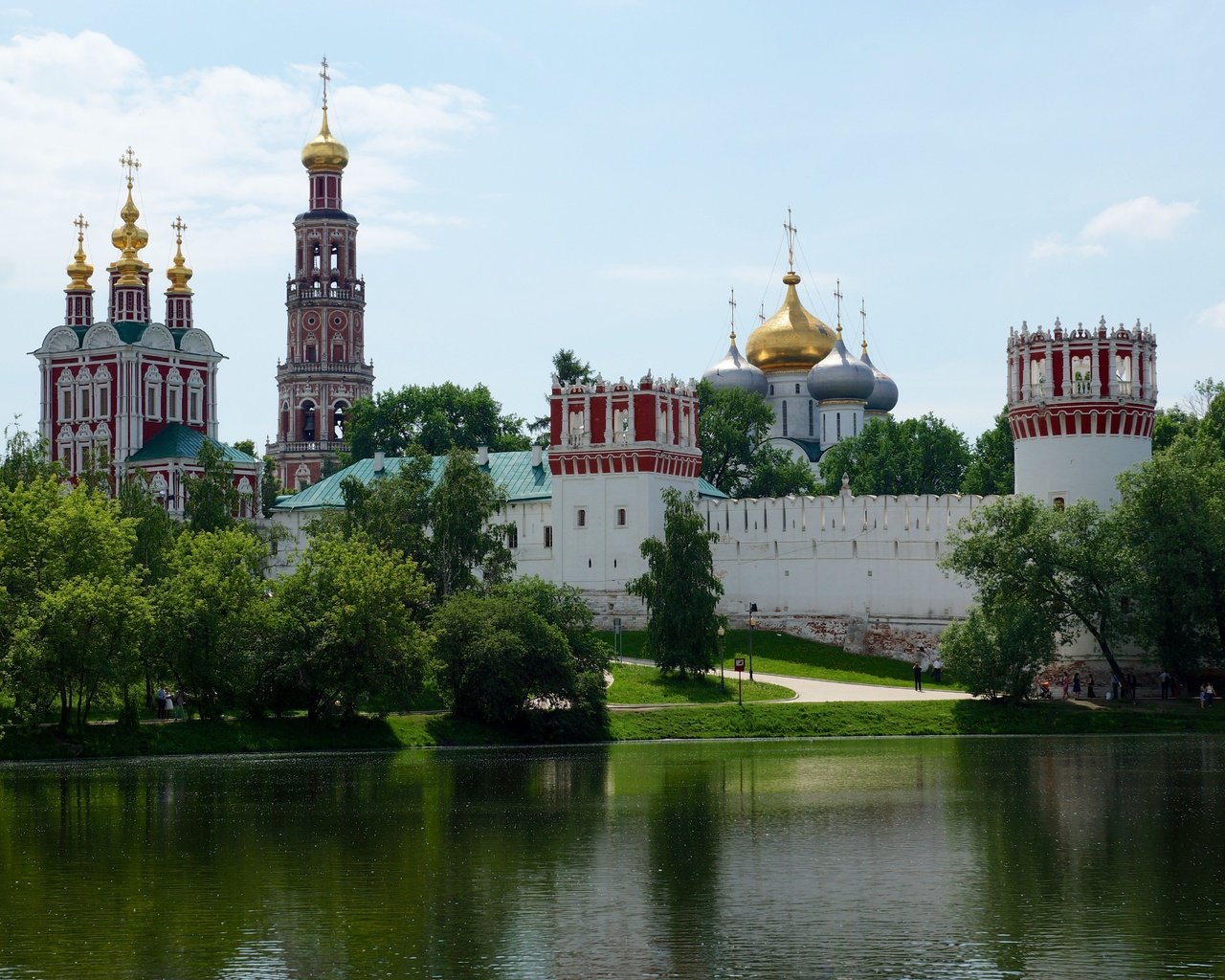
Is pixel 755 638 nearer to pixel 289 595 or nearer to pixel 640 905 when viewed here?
pixel 289 595

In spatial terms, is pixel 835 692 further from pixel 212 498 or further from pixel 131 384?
pixel 131 384

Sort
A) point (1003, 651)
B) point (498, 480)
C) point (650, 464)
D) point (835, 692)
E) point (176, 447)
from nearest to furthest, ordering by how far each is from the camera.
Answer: point (1003, 651), point (835, 692), point (650, 464), point (498, 480), point (176, 447)

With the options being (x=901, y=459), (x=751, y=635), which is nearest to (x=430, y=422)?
(x=901, y=459)

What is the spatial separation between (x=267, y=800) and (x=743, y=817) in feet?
26.0

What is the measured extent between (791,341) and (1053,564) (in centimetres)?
4305

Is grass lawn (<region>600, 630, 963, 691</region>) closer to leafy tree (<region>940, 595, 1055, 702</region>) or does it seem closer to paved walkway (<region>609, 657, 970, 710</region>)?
paved walkway (<region>609, 657, 970, 710</region>)

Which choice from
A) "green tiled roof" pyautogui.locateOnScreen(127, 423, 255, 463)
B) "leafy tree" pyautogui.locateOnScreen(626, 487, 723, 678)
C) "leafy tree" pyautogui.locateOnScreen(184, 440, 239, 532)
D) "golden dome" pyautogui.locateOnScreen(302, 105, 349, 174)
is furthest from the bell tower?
"leafy tree" pyautogui.locateOnScreen(626, 487, 723, 678)

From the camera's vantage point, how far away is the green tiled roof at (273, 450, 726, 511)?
223 feet

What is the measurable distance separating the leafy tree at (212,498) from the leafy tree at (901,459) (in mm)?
29008

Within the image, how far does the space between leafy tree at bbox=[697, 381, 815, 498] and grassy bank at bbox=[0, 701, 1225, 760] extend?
32254mm

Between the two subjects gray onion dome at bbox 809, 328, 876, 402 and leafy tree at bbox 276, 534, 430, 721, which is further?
gray onion dome at bbox 809, 328, 876, 402

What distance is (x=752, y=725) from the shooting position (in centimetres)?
4850

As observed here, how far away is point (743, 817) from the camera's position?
30094 millimetres

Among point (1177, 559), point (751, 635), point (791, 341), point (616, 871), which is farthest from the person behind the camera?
point (791, 341)
